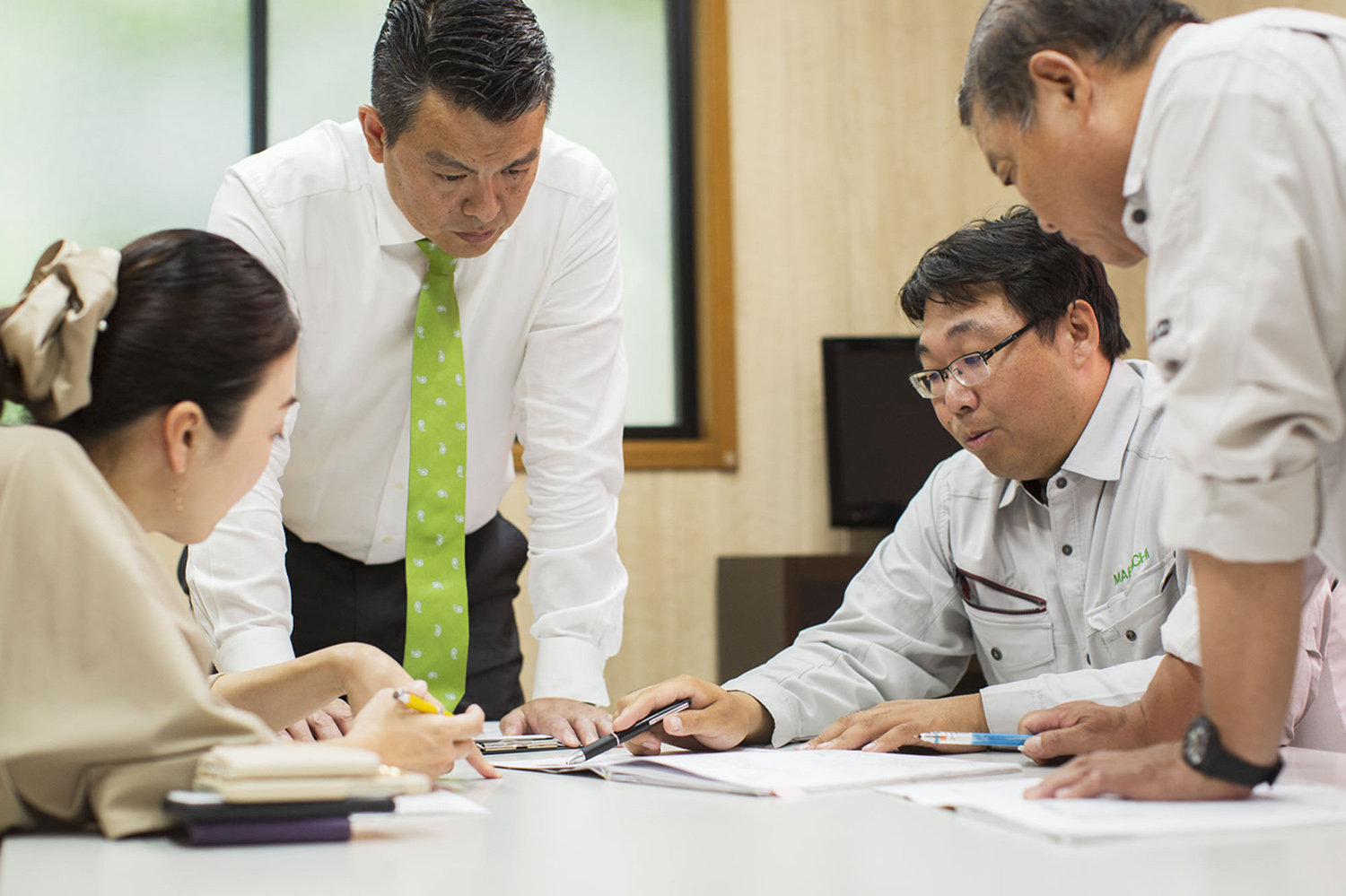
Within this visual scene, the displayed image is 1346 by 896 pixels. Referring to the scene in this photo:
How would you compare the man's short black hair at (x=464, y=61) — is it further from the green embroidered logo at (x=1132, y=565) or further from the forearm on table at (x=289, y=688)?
the green embroidered logo at (x=1132, y=565)

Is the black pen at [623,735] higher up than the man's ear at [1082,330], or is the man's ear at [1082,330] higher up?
the man's ear at [1082,330]

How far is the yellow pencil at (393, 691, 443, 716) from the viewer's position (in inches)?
44.9

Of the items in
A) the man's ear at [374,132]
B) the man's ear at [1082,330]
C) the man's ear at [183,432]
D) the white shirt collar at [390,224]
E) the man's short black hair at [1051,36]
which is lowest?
the man's ear at [183,432]

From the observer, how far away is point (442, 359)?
1.91 m

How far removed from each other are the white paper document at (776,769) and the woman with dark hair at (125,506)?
19 centimetres

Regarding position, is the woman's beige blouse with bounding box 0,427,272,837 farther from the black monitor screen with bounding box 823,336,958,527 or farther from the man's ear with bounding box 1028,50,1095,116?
the black monitor screen with bounding box 823,336,958,527

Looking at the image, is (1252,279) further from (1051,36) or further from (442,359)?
(442,359)

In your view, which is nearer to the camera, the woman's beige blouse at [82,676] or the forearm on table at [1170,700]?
the woman's beige blouse at [82,676]

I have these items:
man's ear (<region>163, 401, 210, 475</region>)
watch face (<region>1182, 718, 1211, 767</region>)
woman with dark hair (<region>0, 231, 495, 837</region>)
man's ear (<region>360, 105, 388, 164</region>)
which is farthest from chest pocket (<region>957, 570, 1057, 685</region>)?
man's ear (<region>163, 401, 210, 475</region>)

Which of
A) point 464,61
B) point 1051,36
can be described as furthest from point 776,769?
point 464,61

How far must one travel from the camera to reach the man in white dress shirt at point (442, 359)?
1667 millimetres

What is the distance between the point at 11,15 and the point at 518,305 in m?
2.28

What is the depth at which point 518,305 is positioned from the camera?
1.98 metres

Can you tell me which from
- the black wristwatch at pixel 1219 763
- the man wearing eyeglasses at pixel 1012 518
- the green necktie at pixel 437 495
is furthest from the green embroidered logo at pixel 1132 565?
the green necktie at pixel 437 495
